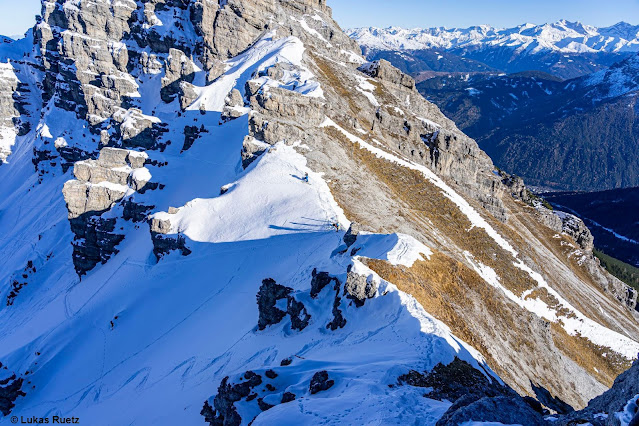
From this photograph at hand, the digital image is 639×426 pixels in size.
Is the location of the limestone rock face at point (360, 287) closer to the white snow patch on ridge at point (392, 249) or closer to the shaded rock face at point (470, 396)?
the white snow patch on ridge at point (392, 249)

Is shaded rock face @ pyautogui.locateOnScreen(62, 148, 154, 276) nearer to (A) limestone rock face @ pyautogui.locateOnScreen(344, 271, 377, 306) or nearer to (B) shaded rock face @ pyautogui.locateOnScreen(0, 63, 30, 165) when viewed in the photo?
(A) limestone rock face @ pyautogui.locateOnScreen(344, 271, 377, 306)

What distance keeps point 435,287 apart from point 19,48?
222313 mm

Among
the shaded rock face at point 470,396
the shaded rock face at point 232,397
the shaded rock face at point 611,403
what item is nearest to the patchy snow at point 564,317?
the shaded rock face at point 470,396

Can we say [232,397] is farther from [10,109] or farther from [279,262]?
[10,109]

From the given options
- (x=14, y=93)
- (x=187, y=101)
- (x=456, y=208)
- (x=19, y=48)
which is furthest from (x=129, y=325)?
(x=19, y=48)

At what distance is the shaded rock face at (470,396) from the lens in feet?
45.3

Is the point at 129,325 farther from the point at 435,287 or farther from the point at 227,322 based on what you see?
the point at 435,287

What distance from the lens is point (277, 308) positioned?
35.5 meters

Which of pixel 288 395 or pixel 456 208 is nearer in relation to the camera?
pixel 288 395

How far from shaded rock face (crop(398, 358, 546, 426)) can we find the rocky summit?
115 mm

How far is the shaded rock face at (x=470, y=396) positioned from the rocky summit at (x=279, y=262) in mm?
115

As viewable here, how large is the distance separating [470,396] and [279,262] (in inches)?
1225

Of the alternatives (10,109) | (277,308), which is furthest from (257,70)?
(10,109)

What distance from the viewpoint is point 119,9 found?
131m
